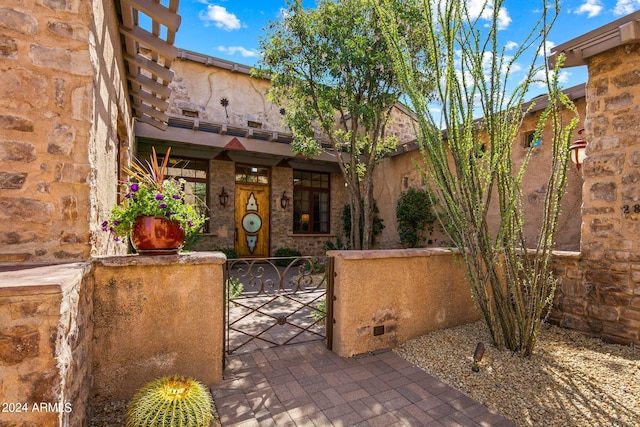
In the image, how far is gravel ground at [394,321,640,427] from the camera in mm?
2145

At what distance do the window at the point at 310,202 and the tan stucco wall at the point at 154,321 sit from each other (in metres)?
6.99

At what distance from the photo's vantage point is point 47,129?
6.29 ft

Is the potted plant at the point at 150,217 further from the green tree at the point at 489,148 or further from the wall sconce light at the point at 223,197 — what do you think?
the wall sconce light at the point at 223,197

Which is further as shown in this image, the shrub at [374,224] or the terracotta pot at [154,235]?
the shrub at [374,224]

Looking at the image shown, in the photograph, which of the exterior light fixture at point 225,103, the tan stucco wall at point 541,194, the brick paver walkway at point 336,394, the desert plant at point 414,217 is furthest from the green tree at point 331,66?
the brick paver walkway at point 336,394

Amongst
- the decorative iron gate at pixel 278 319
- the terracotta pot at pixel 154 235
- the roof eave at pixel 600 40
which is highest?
the roof eave at pixel 600 40

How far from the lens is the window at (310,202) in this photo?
951 cm

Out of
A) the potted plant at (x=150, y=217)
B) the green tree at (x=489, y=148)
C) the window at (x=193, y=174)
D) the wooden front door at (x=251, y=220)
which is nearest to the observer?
the potted plant at (x=150, y=217)

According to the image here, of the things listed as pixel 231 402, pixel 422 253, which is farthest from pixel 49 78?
pixel 422 253

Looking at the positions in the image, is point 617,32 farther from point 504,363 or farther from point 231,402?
point 231,402

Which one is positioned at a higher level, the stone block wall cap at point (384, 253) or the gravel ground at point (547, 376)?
the stone block wall cap at point (384, 253)

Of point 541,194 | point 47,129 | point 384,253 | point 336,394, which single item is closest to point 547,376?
point 384,253

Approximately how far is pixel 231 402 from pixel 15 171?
6.48 ft

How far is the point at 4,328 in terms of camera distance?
1.28m
